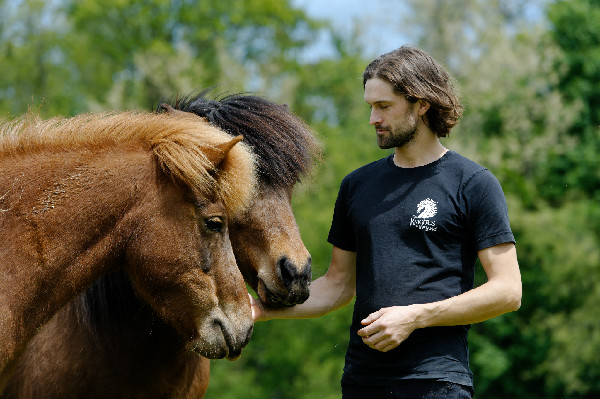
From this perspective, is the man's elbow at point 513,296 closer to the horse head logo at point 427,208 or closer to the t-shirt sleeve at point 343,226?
the horse head logo at point 427,208

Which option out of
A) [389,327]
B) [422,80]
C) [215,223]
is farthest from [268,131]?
[389,327]

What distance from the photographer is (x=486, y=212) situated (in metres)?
3.75

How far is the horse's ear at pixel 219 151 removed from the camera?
11.6 ft

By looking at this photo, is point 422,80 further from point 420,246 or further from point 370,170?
point 420,246

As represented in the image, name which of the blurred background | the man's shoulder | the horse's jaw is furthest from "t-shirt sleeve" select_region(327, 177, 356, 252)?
the blurred background

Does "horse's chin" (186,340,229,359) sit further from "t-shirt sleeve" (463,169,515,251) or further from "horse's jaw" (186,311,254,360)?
"t-shirt sleeve" (463,169,515,251)

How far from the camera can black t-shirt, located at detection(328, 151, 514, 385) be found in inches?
148

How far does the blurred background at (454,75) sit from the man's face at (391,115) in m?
14.0

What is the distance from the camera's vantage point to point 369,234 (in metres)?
4.00

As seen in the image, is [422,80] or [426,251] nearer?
[426,251]

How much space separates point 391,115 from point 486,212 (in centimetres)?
77

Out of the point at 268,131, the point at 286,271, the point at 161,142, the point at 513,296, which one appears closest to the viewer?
the point at 161,142

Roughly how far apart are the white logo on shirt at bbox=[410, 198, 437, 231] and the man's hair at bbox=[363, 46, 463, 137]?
53cm

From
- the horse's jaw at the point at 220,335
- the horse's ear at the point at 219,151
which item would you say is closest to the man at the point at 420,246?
the horse's jaw at the point at 220,335
